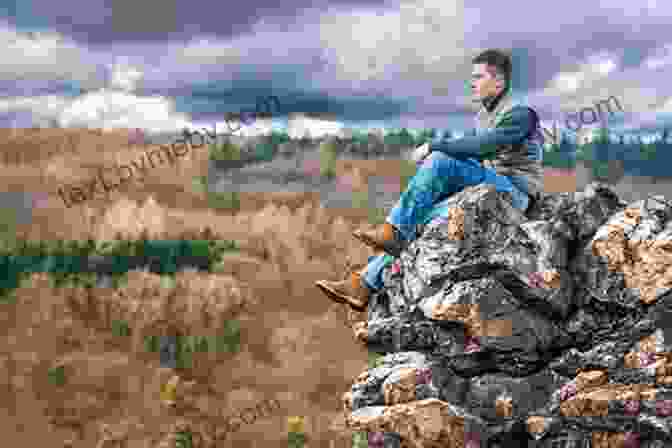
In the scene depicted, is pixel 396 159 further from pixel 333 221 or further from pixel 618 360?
pixel 618 360

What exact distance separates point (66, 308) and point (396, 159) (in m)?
16.2

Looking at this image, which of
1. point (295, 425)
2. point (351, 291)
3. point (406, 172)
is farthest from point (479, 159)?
point (406, 172)

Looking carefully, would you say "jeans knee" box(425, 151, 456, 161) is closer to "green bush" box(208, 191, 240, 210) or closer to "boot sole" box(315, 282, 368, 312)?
"boot sole" box(315, 282, 368, 312)

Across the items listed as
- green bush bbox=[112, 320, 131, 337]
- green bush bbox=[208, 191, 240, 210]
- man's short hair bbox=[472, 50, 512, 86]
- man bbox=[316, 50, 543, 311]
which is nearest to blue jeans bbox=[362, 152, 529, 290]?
man bbox=[316, 50, 543, 311]

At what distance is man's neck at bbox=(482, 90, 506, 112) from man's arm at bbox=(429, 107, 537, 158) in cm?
22

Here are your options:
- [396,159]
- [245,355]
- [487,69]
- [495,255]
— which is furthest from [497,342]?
[396,159]

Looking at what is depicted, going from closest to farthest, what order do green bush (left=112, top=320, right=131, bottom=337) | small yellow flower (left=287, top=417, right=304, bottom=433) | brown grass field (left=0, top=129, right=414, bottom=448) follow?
small yellow flower (left=287, top=417, right=304, bottom=433)
brown grass field (left=0, top=129, right=414, bottom=448)
green bush (left=112, top=320, right=131, bottom=337)

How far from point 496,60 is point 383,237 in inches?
87.6

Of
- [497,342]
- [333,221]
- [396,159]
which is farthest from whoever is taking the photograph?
[396,159]

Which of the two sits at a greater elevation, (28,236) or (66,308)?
(28,236)

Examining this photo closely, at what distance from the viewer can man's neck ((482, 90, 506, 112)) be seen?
29.6 ft

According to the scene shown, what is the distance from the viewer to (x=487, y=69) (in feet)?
29.1

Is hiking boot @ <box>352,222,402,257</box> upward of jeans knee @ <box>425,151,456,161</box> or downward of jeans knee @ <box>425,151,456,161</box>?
downward

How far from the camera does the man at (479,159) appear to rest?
883 centimetres
